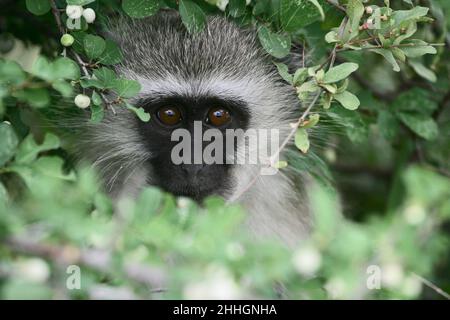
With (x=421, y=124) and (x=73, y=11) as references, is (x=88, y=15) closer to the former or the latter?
(x=73, y=11)

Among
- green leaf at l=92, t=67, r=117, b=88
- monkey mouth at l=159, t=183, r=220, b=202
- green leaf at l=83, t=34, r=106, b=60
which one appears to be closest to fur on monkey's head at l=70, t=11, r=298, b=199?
monkey mouth at l=159, t=183, r=220, b=202

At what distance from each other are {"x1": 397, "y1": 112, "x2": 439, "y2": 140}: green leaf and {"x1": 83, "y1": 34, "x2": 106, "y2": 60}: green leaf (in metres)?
1.68

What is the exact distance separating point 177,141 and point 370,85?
4.86 feet

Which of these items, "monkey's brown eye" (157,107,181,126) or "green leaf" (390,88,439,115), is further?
"green leaf" (390,88,439,115)

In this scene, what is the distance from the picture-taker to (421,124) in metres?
3.75

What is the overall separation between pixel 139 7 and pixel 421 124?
5.42 ft

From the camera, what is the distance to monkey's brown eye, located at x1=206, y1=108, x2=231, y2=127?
3.52 metres

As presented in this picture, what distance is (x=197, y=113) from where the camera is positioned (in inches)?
139

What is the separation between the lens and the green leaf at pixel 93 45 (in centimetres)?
287

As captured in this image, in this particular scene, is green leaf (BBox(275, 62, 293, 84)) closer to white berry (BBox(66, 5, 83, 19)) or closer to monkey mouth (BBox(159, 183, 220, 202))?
monkey mouth (BBox(159, 183, 220, 202))

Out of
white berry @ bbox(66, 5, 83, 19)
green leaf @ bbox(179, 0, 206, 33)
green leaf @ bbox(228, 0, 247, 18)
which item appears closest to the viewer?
white berry @ bbox(66, 5, 83, 19)

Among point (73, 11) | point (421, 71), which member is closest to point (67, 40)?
point (73, 11)
